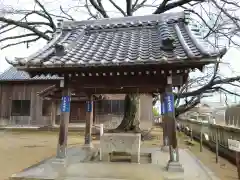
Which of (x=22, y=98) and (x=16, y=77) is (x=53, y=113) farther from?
(x=16, y=77)

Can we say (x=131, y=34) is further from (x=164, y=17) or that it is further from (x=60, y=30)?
(x=60, y=30)

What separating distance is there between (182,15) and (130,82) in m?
3.75

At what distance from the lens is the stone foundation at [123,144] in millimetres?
7739

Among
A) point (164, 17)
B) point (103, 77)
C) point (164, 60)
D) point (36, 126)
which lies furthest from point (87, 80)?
point (36, 126)

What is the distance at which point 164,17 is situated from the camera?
29.6ft

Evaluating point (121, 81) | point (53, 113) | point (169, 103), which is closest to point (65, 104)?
point (121, 81)

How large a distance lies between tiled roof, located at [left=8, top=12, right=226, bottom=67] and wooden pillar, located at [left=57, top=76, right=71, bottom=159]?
97cm

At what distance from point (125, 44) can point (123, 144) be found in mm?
3344

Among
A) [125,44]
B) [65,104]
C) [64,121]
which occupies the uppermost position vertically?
[125,44]

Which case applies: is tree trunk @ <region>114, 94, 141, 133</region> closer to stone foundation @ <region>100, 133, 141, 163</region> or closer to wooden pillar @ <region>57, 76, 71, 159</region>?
stone foundation @ <region>100, 133, 141, 163</region>

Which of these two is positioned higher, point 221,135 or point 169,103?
point 169,103

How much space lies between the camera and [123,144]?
307 inches

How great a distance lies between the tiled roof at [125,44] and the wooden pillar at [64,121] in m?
0.97

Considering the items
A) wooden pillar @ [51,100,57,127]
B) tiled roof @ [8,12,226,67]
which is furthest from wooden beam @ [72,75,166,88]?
wooden pillar @ [51,100,57,127]
